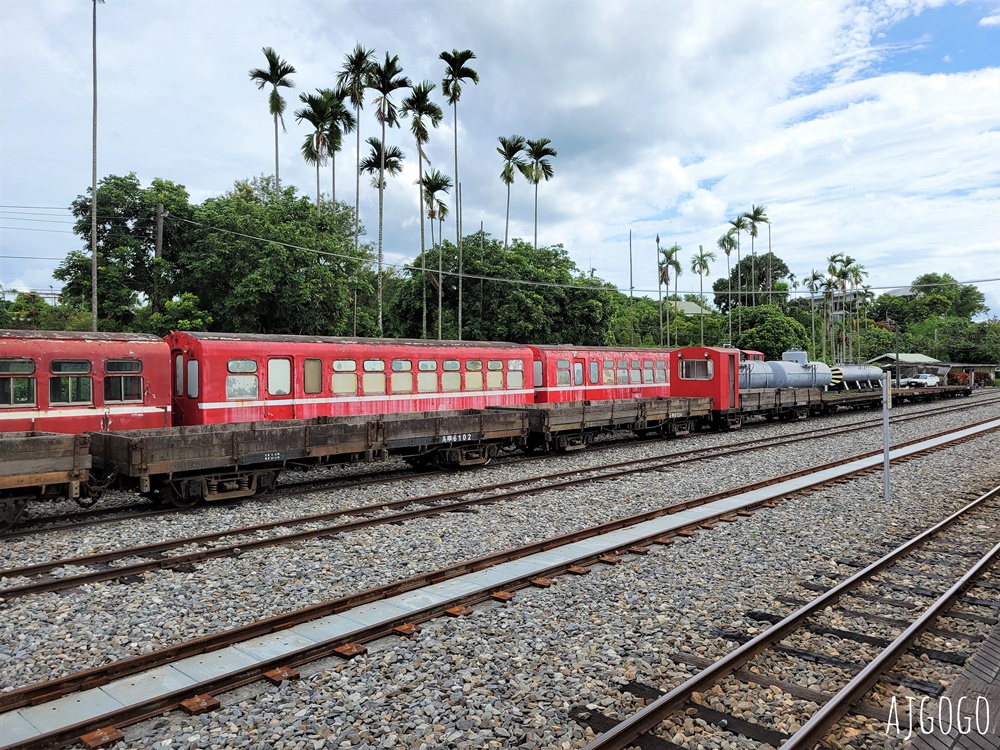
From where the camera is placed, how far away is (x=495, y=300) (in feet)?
125

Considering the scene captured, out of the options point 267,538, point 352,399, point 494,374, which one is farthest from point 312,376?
point 267,538

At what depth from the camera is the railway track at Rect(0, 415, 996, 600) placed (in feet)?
26.8

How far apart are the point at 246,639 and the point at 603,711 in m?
3.47

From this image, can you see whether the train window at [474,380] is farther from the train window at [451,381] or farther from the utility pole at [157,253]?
the utility pole at [157,253]

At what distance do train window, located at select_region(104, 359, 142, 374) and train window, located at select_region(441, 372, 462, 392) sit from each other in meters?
8.14

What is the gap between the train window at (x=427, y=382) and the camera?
62.5ft

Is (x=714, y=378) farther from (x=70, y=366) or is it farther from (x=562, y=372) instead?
(x=70, y=366)

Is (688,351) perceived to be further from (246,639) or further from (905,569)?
(246,639)

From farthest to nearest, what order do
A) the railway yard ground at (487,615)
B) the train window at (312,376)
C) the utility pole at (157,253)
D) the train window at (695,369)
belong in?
the utility pole at (157,253) < the train window at (695,369) < the train window at (312,376) < the railway yard ground at (487,615)

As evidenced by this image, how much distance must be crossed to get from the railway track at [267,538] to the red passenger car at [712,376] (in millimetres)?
9803

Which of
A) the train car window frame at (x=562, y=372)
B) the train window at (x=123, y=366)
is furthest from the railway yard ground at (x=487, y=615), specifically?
the train car window frame at (x=562, y=372)

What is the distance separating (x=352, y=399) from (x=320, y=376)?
1.12 meters

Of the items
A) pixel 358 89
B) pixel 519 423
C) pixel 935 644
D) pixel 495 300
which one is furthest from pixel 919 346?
pixel 935 644

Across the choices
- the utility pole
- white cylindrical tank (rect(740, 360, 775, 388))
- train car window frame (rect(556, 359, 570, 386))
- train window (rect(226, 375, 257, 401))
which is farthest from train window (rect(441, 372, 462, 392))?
white cylindrical tank (rect(740, 360, 775, 388))
